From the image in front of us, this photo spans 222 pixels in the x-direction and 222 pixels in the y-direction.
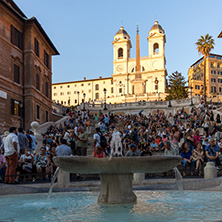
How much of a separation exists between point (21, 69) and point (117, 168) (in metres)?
23.4

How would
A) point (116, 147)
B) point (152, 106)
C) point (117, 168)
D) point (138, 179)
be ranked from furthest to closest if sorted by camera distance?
point (152, 106) < point (138, 179) < point (116, 147) < point (117, 168)

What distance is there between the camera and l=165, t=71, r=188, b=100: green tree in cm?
6712

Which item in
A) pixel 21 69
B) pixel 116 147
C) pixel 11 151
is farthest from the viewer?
pixel 21 69

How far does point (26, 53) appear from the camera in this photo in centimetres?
2803

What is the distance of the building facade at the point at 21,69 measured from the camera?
79.5 ft

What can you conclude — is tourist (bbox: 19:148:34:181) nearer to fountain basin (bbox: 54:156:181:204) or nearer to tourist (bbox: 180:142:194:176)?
fountain basin (bbox: 54:156:181:204)

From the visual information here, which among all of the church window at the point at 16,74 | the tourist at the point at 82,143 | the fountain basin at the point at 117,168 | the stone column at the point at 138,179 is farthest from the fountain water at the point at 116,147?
the church window at the point at 16,74

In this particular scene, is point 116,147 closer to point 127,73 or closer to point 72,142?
point 72,142

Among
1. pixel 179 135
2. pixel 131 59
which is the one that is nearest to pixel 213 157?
pixel 179 135

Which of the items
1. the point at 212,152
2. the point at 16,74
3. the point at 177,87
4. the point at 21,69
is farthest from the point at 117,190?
the point at 177,87

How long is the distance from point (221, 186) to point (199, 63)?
9935 centimetres

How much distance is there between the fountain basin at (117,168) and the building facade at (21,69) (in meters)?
17.6

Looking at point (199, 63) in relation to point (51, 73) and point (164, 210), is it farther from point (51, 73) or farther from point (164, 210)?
point (164, 210)

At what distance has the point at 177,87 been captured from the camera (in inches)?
2699
